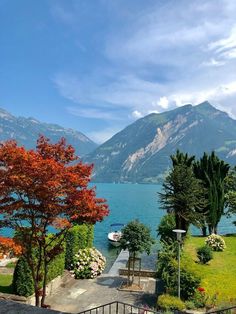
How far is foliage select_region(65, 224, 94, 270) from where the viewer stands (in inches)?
1075

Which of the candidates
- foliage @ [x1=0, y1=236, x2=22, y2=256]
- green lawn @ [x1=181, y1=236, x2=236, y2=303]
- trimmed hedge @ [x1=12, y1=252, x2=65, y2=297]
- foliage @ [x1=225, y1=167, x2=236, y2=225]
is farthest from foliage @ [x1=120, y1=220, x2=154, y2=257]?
foliage @ [x1=225, y1=167, x2=236, y2=225]

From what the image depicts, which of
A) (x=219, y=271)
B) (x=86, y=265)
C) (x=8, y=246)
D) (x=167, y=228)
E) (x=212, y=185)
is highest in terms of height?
(x=212, y=185)

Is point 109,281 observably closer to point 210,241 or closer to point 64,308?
point 64,308

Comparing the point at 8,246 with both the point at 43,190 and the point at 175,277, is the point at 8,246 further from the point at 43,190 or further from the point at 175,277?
the point at 175,277

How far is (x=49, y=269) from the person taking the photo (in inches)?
864

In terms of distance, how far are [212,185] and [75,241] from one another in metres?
21.2

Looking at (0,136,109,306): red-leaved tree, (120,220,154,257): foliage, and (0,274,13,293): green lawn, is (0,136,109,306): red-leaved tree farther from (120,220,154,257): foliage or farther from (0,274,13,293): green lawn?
(120,220,154,257): foliage

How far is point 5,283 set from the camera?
914 inches

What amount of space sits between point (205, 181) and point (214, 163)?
2702mm

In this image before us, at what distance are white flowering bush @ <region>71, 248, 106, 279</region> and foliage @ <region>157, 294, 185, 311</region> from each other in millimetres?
8696

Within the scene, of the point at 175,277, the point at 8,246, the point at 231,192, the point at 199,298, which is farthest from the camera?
the point at 231,192

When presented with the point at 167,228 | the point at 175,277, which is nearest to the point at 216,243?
the point at 167,228

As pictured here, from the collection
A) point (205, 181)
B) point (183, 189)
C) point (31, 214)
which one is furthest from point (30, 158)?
point (205, 181)

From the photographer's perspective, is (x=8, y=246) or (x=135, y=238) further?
(x=135, y=238)
